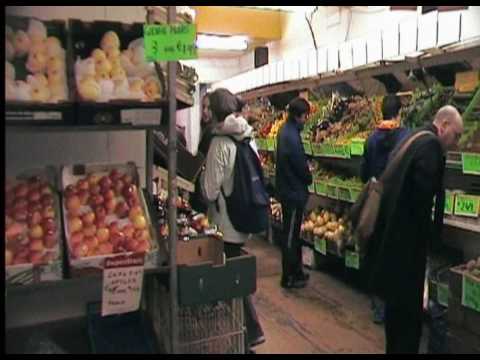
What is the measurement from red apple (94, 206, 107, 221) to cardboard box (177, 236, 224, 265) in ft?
1.49

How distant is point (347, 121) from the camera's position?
14.8 ft

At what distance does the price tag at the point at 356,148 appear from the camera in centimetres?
405

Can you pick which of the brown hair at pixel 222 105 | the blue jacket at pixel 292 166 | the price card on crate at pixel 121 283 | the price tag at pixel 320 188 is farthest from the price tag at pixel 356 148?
the price card on crate at pixel 121 283

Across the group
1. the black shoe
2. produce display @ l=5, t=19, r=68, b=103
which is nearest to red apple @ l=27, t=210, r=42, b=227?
produce display @ l=5, t=19, r=68, b=103

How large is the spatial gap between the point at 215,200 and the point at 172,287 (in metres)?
1.15

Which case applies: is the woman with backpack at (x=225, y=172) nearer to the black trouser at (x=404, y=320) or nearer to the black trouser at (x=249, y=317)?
the black trouser at (x=249, y=317)

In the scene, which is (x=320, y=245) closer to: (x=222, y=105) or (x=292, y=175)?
(x=292, y=175)

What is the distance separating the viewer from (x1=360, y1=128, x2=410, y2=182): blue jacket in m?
3.54

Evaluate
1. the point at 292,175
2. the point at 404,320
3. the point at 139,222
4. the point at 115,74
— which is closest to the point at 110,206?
the point at 139,222

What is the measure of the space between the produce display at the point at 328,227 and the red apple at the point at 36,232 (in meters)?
2.72

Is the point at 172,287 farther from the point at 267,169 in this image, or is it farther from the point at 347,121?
the point at 267,169

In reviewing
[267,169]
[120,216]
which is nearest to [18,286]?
[120,216]

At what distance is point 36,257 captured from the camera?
6.55 feet

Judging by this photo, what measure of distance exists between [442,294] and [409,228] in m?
0.87
